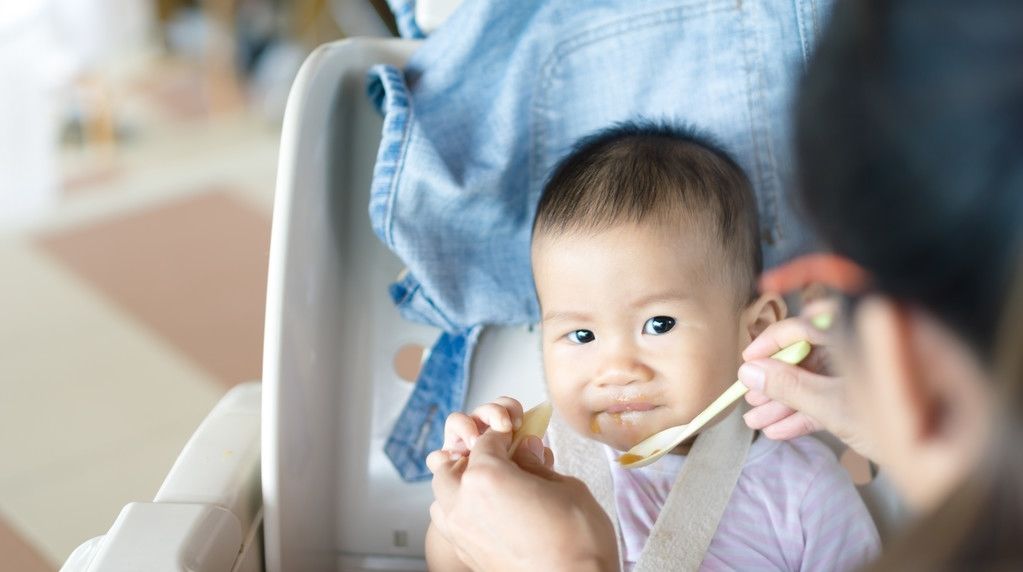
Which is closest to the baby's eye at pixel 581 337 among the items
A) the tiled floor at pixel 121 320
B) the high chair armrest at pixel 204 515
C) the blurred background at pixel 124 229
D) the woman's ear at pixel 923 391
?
the high chair armrest at pixel 204 515

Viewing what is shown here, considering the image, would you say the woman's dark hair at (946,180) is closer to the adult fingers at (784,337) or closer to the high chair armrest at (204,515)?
the adult fingers at (784,337)

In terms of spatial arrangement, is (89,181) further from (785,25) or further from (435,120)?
(785,25)

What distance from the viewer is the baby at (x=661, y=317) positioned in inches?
31.7

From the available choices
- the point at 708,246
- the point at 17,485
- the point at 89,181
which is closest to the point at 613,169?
the point at 708,246

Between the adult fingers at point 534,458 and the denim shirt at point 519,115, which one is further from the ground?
the denim shirt at point 519,115

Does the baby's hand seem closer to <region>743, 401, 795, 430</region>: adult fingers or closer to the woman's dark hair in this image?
<region>743, 401, 795, 430</region>: adult fingers

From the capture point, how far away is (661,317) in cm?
81

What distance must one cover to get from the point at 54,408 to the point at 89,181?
829 mm

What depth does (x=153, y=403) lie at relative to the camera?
183 cm

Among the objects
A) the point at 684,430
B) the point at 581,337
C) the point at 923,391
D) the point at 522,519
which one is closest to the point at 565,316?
the point at 581,337

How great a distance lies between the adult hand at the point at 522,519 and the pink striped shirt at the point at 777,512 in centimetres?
19

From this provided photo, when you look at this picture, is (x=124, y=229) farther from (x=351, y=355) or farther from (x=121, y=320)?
(x=351, y=355)

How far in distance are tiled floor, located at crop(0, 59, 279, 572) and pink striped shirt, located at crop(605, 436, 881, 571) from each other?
98 cm

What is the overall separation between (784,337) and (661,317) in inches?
3.6
